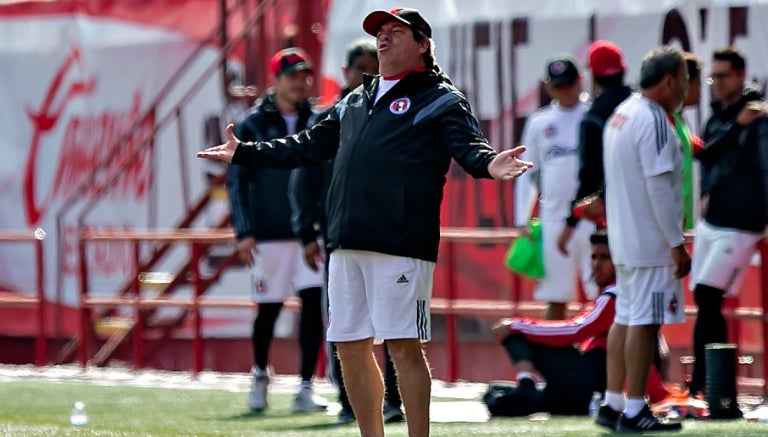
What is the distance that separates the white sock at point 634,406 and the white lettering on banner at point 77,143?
8316mm

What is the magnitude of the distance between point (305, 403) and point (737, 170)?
8.84 feet

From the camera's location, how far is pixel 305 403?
10.7 metres

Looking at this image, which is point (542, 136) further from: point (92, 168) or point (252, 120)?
point (92, 168)

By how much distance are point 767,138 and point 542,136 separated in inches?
68.6

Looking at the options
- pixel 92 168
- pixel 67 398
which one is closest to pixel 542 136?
pixel 67 398

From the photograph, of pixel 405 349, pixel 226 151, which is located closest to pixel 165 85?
pixel 226 151

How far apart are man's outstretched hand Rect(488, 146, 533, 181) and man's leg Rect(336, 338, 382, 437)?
1022 mm

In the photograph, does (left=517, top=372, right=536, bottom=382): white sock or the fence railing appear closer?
(left=517, top=372, right=536, bottom=382): white sock

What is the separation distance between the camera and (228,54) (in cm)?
1600

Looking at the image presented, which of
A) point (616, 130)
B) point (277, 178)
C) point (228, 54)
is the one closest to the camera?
point (616, 130)

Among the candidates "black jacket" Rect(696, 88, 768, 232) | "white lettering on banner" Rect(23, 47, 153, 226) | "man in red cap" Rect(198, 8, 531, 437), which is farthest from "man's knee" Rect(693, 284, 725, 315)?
"white lettering on banner" Rect(23, 47, 153, 226)

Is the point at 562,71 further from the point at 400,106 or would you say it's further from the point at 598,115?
the point at 400,106

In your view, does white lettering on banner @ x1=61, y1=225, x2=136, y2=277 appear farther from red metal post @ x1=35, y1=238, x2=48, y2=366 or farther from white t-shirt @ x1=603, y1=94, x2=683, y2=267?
white t-shirt @ x1=603, y1=94, x2=683, y2=267

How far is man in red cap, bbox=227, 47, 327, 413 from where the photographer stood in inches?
424
